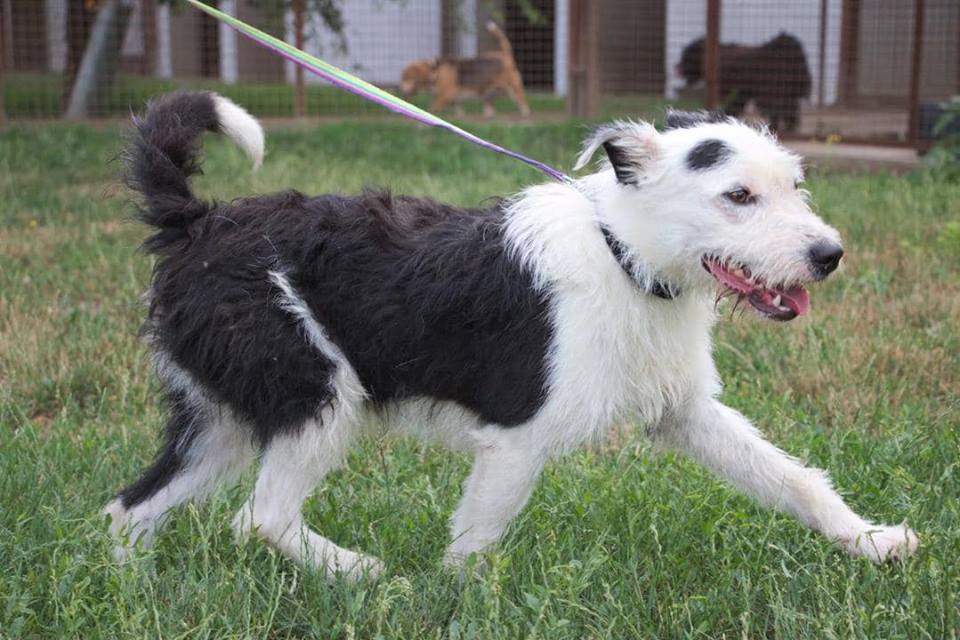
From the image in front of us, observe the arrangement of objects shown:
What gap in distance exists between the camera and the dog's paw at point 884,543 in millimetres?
3002

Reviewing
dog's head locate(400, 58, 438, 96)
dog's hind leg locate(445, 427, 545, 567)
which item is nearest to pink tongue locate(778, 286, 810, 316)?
dog's hind leg locate(445, 427, 545, 567)

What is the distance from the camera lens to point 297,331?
3.11 meters

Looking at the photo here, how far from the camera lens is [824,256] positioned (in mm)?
2812

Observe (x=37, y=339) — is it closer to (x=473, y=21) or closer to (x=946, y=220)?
(x=946, y=220)

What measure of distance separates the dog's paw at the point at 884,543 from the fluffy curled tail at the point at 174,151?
6.58ft

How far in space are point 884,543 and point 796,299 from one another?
2.32 feet

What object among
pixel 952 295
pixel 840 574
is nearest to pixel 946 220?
pixel 952 295

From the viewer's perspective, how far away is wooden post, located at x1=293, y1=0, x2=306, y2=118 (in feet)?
43.8

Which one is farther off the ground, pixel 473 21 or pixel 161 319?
pixel 473 21

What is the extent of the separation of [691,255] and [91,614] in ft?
5.73

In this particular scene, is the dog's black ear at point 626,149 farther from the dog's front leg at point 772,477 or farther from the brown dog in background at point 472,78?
the brown dog in background at point 472,78

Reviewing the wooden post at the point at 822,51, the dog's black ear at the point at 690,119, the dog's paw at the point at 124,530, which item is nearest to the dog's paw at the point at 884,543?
the dog's black ear at the point at 690,119

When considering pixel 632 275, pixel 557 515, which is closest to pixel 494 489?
pixel 557 515

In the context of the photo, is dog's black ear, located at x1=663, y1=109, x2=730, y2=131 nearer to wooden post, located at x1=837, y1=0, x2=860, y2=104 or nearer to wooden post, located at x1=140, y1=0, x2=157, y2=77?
wooden post, located at x1=837, y1=0, x2=860, y2=104
